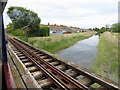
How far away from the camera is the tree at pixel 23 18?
26.9 metres

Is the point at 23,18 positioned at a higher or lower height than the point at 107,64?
higher

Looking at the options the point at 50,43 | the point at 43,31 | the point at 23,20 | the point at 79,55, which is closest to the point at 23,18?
the point at 23,20

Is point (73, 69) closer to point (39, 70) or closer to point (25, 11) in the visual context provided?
point (39, 70)

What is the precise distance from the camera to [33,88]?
304 cm

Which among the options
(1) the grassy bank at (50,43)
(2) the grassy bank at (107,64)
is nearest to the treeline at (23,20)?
(1) the grassy bank at (50,43)

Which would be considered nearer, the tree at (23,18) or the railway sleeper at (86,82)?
the railway sleeper at (86,82)

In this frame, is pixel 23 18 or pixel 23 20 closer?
pixel 23 20

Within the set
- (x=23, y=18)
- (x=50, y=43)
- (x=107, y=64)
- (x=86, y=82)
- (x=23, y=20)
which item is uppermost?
(x=23, y=18)

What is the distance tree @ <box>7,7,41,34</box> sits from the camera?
26875mm

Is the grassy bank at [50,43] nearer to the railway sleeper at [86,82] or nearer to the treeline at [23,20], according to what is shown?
the railway sleeper at [86,82]

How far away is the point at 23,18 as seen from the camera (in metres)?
27.1

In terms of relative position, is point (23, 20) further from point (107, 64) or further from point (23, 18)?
point (107, 64)

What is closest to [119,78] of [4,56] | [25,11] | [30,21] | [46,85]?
[46,85]

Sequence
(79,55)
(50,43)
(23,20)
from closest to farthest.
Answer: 1. (79,55)
2. (50,43)
3. (23,20)
